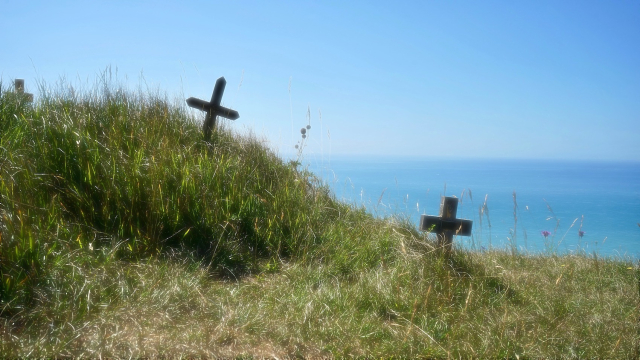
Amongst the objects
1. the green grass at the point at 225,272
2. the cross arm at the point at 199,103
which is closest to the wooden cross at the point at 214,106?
the cross arm at the point at 199,103

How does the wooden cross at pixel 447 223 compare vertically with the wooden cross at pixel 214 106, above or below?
below

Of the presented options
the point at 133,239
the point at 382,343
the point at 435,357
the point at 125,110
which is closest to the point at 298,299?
the point at 382,343

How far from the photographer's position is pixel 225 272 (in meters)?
3.99

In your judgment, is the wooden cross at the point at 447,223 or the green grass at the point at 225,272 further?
the wooden cross at the point at 447,223

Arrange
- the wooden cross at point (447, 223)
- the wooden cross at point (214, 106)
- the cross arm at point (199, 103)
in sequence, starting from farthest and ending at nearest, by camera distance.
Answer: the cross arm at point (199, 103) < the wooden cross at point (214, 106) < the wooden cross at point (447, 223)

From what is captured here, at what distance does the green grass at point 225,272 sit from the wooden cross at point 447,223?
19 centimetres

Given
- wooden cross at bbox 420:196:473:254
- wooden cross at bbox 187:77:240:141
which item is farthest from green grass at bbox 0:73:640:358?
wooden cross at bbox 187:77:240:141

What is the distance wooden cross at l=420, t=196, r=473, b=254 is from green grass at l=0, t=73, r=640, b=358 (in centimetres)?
19

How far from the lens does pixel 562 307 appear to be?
11.6 ft

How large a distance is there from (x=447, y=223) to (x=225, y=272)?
214 cm

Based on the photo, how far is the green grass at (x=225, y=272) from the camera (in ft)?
9.34

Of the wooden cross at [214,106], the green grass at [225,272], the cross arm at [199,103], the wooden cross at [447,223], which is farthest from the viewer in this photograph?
A: the cross arm at [199,103]

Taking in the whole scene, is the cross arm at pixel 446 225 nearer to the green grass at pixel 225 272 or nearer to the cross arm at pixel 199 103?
the green grass at pixel 225 272

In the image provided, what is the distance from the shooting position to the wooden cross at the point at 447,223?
4246mm
